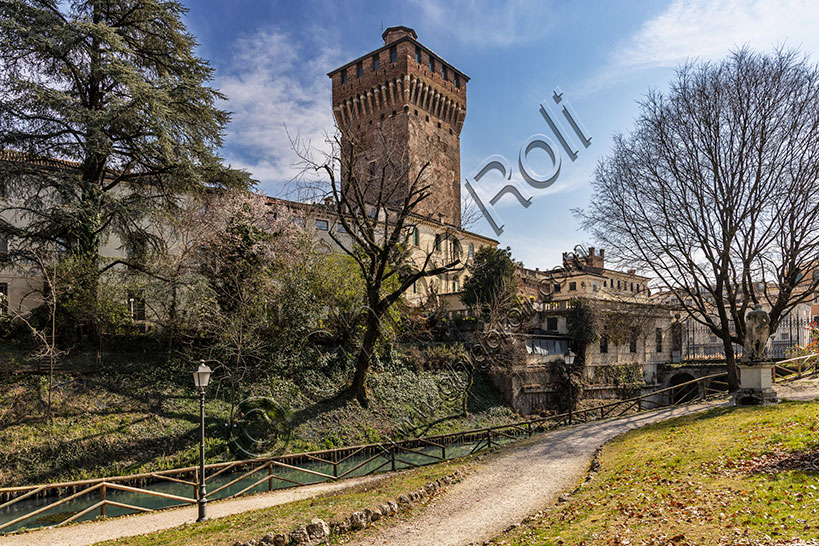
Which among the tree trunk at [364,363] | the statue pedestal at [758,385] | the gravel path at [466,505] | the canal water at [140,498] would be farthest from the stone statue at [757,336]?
the tree trunk at [364,363]

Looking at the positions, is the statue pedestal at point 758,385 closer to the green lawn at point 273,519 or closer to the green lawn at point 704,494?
the green lawn at point 704,494

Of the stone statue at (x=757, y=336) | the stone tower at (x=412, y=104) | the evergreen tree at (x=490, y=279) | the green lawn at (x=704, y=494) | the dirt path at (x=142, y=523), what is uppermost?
the stone tower at (x=412, y=104)

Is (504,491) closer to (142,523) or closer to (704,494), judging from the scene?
(704,494)

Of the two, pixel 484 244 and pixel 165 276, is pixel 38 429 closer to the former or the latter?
pixel 165 276

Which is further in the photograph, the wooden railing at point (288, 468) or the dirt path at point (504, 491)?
the wooden railing at point (288, 468)

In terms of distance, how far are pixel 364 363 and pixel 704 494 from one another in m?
14.5

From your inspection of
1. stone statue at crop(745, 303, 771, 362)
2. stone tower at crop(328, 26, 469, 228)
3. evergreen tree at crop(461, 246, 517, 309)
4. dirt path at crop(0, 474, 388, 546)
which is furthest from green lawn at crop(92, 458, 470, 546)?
stone tower at crop(328, 26, 469, 228)

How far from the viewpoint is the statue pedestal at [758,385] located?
50.0 ft

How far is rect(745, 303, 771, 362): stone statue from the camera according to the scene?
1511 cm

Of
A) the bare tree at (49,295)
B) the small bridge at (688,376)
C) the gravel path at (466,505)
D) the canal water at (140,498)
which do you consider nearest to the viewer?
the gravel path at (466,505)

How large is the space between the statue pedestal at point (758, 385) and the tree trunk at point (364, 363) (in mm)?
12426

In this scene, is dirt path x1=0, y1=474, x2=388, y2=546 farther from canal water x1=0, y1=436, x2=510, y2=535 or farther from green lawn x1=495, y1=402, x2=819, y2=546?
green lawn x1=495, y1=402, x2=819, y2=546

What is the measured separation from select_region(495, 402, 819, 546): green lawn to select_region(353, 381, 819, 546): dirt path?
0.78 metres

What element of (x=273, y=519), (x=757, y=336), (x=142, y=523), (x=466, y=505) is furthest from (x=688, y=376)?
(x=142, y=523)
